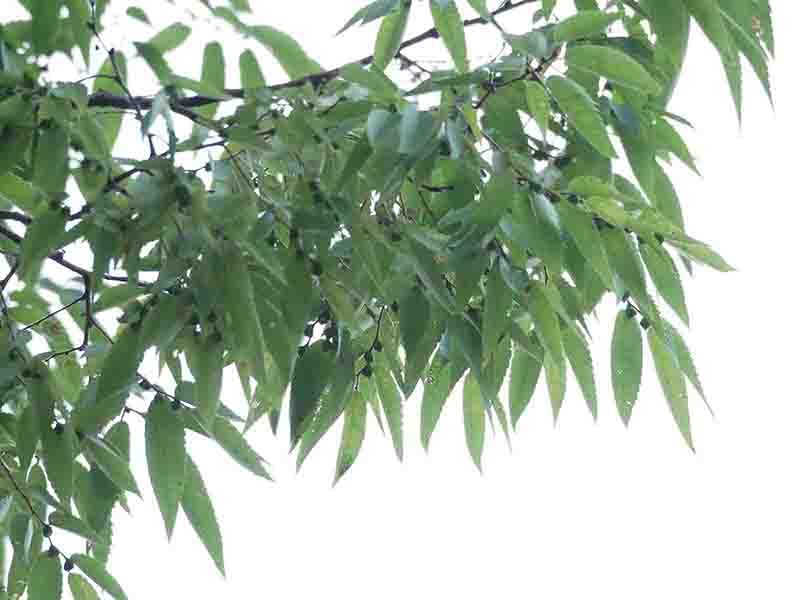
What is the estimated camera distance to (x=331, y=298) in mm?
800

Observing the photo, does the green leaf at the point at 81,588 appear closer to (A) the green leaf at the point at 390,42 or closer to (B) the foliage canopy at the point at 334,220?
(B) the foliage canopy at the point at 334,220

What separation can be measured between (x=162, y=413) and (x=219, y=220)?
0.19m

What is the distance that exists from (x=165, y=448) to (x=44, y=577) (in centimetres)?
19

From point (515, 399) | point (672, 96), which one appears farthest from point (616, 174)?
point (515, 399)

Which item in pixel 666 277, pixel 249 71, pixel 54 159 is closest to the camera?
pixel 54 159

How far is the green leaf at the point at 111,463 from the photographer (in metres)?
0.87

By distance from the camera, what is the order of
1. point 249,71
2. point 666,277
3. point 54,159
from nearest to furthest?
point 54,159 → point 666,277 → point 249,71

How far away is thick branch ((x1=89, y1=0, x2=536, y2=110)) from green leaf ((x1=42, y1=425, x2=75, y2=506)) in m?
0.22

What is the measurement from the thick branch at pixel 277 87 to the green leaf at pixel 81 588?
1.23 ft


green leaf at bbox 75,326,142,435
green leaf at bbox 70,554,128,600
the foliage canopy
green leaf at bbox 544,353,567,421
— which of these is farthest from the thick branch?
green leaf at bbox 70,554,128,600

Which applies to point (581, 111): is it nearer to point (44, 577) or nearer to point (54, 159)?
point (54, 159)

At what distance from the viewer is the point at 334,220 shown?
75cm

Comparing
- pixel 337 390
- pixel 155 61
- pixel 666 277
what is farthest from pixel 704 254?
pixel 155 61

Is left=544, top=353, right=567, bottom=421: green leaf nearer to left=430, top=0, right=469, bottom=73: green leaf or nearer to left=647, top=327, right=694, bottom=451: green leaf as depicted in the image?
left=647, top=327, right=694, bottom=451: green leaf
